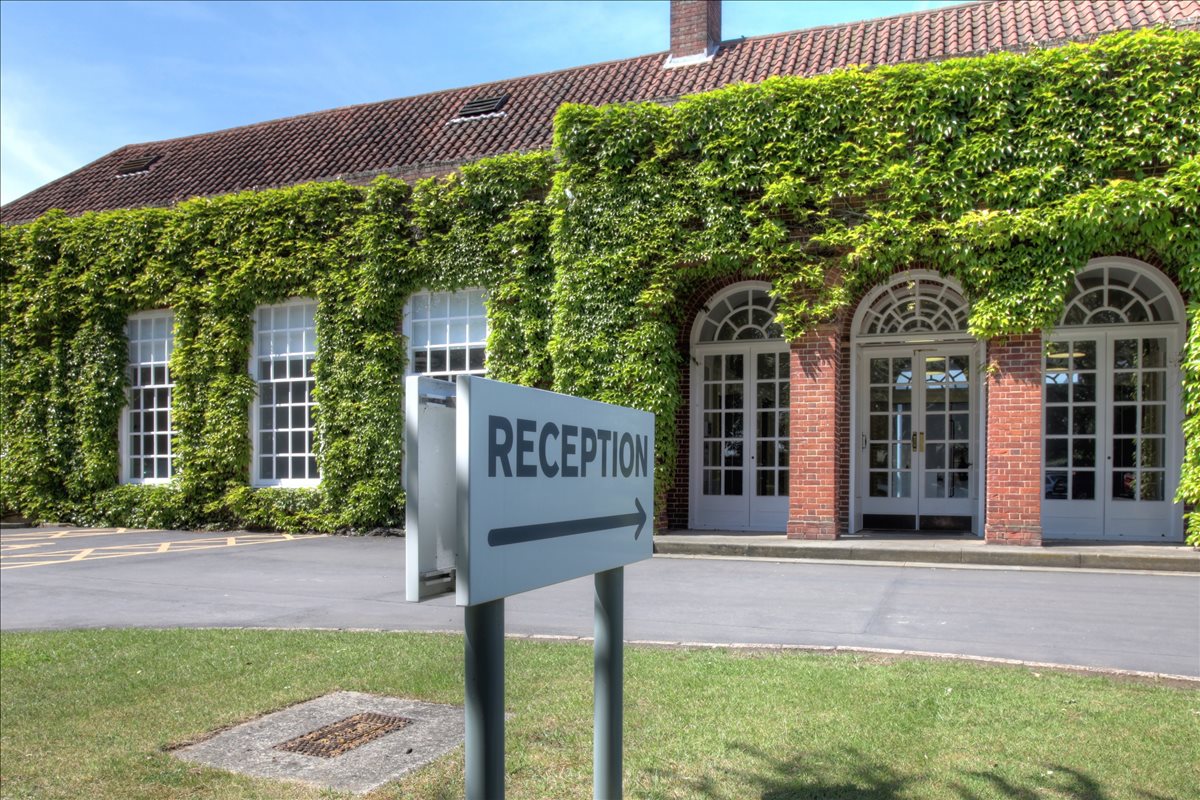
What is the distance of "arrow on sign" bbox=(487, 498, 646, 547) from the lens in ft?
7.08

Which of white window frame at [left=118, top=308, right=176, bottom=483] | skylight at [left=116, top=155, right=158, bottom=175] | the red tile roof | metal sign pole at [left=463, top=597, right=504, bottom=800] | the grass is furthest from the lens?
skylight at [left=116, top=155, right=158, bottom=175]

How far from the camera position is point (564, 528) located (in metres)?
2.54

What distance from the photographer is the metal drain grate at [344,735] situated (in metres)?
4.32

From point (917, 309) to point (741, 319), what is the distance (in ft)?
7.88

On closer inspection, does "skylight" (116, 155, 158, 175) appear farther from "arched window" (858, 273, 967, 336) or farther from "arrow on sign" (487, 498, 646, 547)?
"arrow on sign" (487, 498, 646, 547)

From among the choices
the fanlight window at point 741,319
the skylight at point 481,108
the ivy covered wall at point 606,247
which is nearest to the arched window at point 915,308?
the ivy covered wall at point 606,247

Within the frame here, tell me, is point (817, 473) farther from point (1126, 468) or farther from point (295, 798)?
point (295, 798)

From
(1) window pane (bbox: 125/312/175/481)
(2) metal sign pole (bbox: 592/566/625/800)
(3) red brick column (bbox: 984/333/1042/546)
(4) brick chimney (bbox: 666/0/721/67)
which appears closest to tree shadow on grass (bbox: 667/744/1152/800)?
(2) metal sign pole (bbox: 592/566/625/800)

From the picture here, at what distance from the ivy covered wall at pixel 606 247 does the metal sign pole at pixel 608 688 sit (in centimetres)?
951

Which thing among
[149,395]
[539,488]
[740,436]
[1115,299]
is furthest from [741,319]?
[539,488]

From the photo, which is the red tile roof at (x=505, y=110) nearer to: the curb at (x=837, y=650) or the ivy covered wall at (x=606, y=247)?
the ivy covered wall at (x=606, y=247)

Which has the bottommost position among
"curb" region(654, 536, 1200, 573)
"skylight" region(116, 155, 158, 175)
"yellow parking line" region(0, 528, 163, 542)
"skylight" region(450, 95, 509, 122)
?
"yellow parking line" region(0, 528, 163, 542)

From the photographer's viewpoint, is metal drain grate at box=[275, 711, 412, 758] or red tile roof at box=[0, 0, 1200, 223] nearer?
metal drain grate at box=[275, 711, 412, 758]

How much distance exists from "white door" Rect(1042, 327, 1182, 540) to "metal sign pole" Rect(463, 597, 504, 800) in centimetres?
1120
